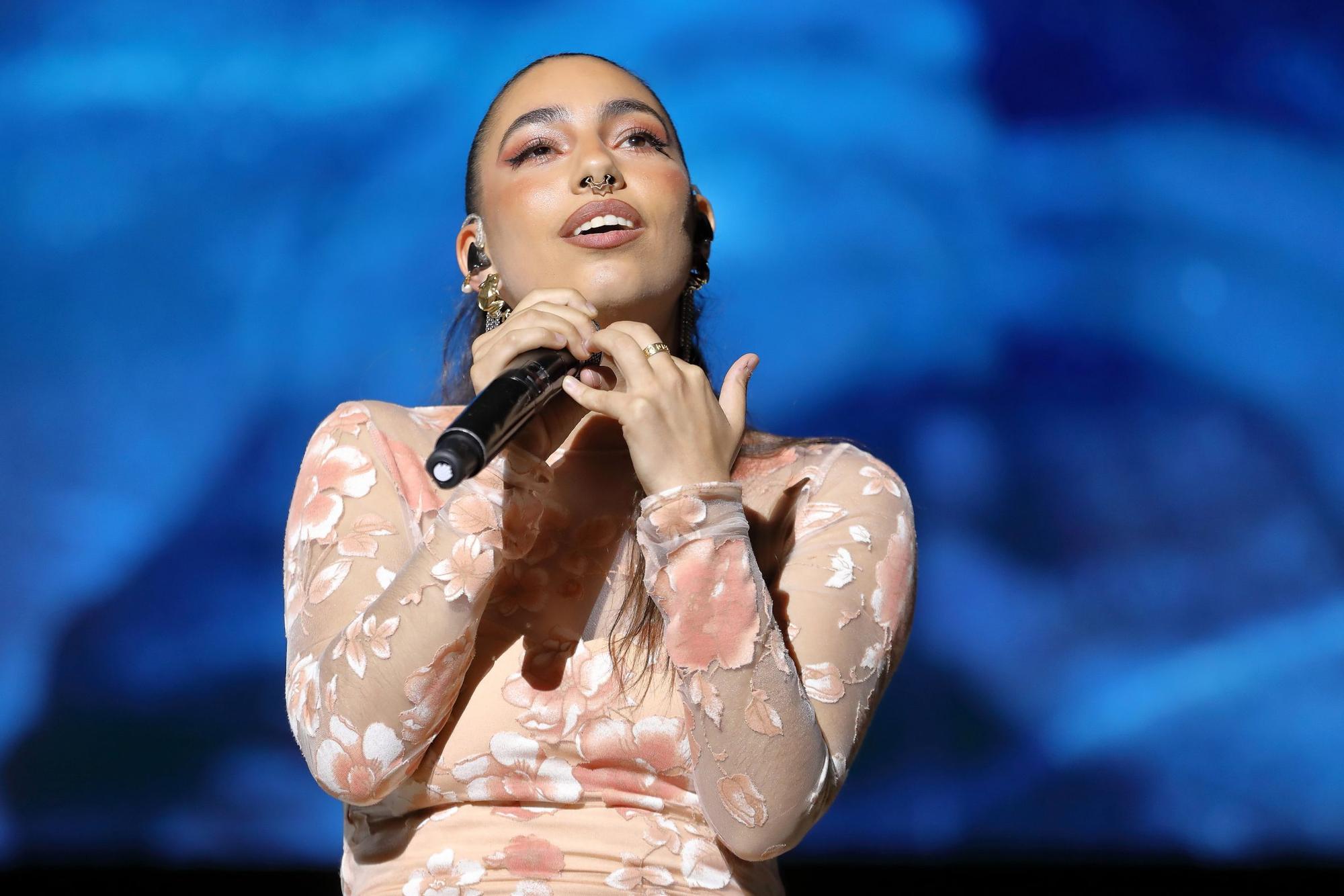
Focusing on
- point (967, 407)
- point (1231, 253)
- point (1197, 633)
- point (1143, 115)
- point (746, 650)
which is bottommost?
point (746, 650)

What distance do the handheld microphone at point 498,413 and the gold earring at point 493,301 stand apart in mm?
318

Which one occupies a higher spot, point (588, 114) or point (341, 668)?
point (588, 114)

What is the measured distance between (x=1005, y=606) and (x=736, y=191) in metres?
0.99

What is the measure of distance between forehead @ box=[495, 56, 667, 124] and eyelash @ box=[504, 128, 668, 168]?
4 centimetres

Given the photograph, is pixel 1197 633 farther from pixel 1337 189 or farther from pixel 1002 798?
pixel 1337 189

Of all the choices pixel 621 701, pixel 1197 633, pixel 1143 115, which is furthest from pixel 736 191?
pixel 621 701

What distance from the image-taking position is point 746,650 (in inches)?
38.5

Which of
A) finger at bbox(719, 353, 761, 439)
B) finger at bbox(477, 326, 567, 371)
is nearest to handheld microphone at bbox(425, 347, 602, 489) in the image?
finger at bbox(477, 326, 567, 371)

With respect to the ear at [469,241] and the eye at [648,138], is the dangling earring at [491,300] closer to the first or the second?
the ear at [469,241]

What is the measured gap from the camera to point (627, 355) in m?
1.00

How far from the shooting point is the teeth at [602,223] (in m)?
1.23

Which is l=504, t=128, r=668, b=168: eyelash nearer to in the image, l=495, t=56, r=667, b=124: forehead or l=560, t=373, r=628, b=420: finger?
l=495, t=56, r=667, b=124: forehead

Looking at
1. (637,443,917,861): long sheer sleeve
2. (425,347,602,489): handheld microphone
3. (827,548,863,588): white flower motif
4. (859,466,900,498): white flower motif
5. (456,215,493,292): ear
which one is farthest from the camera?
(456,215,493,292): ear

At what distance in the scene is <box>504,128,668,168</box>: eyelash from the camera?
4.38 ft
